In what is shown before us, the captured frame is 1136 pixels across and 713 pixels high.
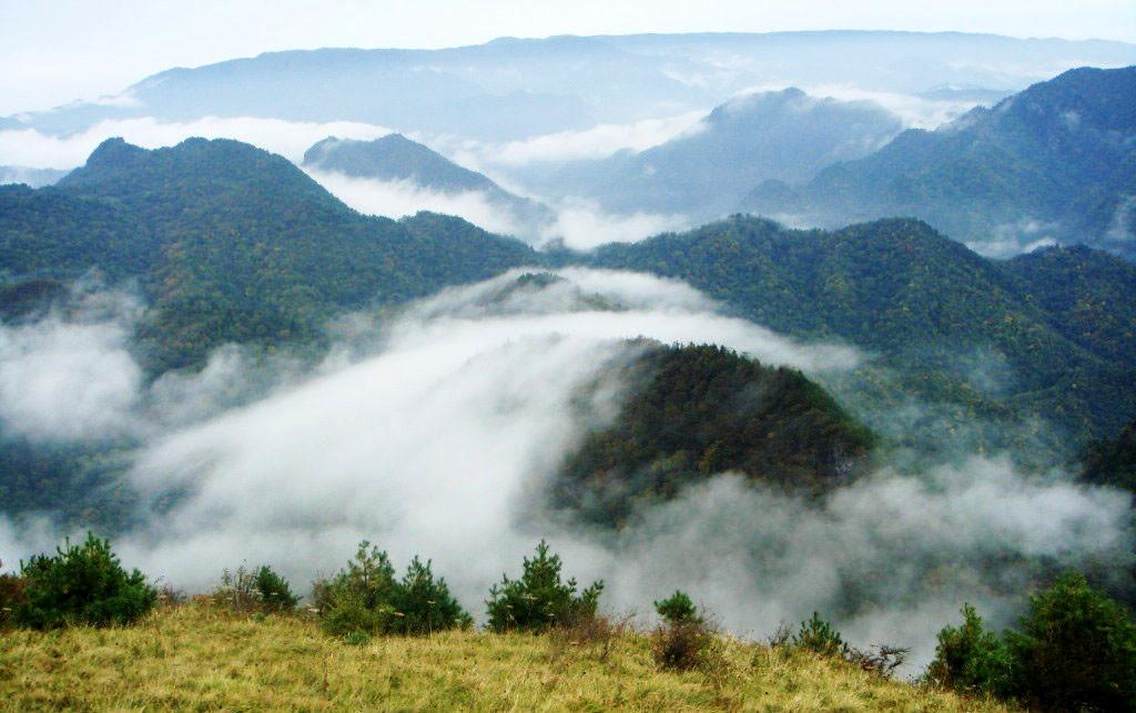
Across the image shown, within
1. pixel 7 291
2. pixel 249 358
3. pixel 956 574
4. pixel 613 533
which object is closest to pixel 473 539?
pixel 613 533

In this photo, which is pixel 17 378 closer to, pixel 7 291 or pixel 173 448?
pixel 7 291

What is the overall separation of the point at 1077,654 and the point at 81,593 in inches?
1067

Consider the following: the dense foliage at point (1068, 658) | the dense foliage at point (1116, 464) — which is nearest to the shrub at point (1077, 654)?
the dense foliage at point (1068, 658)

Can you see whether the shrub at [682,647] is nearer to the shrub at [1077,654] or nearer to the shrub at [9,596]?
the shrub at [1077,654]

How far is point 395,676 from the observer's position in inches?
603

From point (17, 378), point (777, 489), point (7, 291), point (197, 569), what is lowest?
point (197, 569)

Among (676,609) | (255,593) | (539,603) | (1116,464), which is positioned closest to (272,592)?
(255,593)

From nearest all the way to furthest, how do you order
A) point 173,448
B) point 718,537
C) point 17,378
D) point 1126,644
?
1. point 1126,644
2. point 718,537
3. point 173,448
4. point 17,378

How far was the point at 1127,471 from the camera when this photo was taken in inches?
3807

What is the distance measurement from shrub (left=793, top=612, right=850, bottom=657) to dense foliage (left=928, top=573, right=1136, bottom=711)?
3.28 meters

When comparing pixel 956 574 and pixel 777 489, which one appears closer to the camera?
pixel 956 574

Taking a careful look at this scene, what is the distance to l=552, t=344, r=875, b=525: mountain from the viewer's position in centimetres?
8131

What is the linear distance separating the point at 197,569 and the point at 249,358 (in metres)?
92.2

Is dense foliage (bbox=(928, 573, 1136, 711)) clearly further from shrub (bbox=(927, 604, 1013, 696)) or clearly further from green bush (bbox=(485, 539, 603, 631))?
green bush (bbox=(485, 539, 603, 631))
